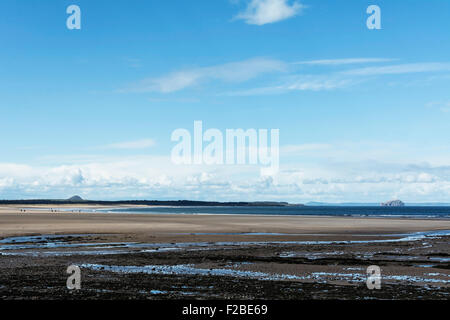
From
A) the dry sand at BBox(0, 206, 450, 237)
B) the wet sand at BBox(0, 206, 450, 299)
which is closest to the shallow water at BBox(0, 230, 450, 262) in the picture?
the wet sand at BBox(0, 206, 450, 299)

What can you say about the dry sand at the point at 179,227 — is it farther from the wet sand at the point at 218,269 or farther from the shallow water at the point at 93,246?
the wet sand at the point at 218,269

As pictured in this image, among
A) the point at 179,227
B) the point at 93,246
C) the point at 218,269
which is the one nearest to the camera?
the point at 218,269

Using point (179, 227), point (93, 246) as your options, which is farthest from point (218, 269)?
point (179, 227)

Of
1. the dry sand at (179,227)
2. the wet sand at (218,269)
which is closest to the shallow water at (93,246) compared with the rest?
the wet sand at (218,269)

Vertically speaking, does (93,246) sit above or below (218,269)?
below

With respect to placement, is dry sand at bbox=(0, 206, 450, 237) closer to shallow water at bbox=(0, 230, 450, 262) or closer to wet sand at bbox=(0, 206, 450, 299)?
shallow water at bbox=(0, 230, 450, 262)

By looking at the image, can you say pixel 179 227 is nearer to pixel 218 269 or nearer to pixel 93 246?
pixel 93 246

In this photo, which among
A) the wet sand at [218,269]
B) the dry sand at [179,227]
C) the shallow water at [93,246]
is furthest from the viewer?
the dry sand at [179,227]

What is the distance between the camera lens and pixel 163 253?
32031mm

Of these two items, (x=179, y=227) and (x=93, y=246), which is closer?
(x=93, y=246)
